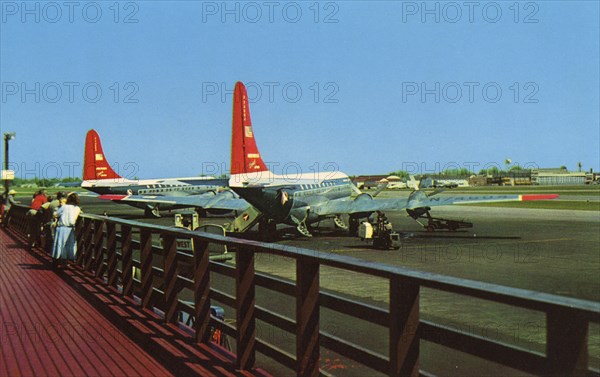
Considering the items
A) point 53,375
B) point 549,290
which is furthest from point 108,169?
point 53,375

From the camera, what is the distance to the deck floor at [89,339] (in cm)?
584

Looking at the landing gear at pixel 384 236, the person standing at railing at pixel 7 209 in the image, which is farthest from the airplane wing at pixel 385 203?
the person standing at railing at pixel 7 209

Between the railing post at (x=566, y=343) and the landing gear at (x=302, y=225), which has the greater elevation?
the railing post at (x=566, y=343)

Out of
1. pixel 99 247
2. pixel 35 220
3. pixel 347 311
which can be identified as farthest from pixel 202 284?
pixel 35 220

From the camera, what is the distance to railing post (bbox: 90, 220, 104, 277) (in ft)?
38.8

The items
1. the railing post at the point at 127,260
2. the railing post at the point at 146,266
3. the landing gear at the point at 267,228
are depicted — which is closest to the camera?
the railing post at the point at 146,266

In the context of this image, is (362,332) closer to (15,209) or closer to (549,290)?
(549,290)

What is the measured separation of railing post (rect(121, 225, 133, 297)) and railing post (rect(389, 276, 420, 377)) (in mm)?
6272

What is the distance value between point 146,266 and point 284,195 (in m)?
18.2

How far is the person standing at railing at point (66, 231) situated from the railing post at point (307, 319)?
375 inches

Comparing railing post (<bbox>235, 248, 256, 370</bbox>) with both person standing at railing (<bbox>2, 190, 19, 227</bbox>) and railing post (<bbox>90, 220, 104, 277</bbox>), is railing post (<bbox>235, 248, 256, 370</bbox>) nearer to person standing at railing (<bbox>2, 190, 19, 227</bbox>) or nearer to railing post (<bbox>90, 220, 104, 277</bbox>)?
railing post (<bbox>90, 220, 104, 277</bbox>)

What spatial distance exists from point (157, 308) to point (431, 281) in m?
6.30

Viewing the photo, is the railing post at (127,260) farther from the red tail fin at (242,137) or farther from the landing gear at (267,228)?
the landing gear at (267,228)

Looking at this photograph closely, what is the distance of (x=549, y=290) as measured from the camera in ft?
45.1
